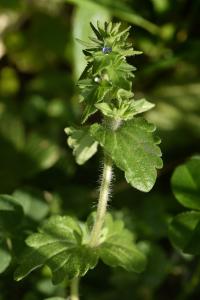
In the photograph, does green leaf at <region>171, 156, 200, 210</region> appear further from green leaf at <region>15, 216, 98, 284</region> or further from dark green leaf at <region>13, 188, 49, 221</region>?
dark green leaf at <region>13, 188, 49, 221</region>

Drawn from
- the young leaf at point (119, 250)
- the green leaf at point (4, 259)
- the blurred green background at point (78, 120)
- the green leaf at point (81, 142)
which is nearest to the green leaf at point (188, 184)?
the young leaf at point (119, 250)

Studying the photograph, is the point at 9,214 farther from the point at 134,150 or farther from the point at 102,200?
the point at 134,150

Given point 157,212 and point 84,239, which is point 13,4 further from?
point 84,239

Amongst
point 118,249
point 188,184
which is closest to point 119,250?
point 118,249

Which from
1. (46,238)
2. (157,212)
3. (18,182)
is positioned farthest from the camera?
(18,182)

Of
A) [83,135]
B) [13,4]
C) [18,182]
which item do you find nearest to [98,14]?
[13,4]

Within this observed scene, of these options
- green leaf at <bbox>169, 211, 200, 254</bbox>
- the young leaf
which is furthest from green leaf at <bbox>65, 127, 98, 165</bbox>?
green leaf at <bbox>169, 211, 200, 254</bbox>
